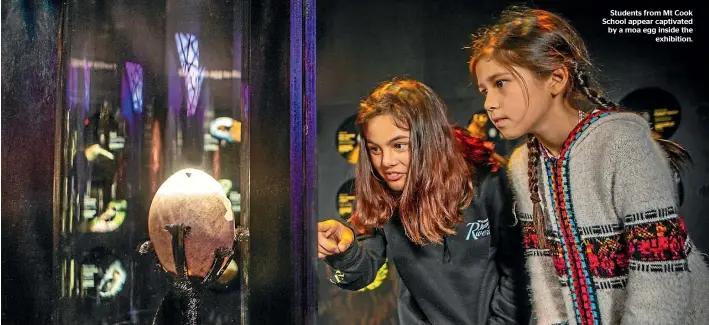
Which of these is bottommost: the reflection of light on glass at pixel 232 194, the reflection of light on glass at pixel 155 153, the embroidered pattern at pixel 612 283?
the embroidered pattern at pixel 612 283

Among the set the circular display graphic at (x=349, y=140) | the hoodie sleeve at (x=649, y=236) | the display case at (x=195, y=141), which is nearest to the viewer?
the display case at (x=195, y=141)

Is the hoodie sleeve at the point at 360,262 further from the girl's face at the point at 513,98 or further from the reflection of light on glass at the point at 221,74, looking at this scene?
the reflection of light on glass at the point at 221,74

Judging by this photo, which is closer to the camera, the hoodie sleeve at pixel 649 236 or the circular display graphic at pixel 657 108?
the hoodie sleeve at pixel 649 236

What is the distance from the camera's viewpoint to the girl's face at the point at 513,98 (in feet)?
3.52

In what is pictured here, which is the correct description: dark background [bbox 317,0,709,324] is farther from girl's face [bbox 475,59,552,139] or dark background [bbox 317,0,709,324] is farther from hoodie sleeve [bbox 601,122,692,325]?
hoodie sleeve [bbox 601,122,692,325]

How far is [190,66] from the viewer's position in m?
0.75

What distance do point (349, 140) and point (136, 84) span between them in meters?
0.49

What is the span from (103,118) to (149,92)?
79 millimetres

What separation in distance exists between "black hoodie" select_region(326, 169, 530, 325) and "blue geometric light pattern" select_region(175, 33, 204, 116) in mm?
504

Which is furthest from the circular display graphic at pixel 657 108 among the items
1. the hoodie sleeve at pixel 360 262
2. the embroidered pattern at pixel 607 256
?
the hoodie sleeve at pixel 360 262

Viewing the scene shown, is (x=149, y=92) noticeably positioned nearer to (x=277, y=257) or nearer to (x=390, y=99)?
(x=277, y=257)

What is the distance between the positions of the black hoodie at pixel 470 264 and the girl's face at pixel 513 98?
104 millimetres

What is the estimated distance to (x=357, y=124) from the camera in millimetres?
1174

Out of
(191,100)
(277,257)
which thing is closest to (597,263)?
(277,257)
